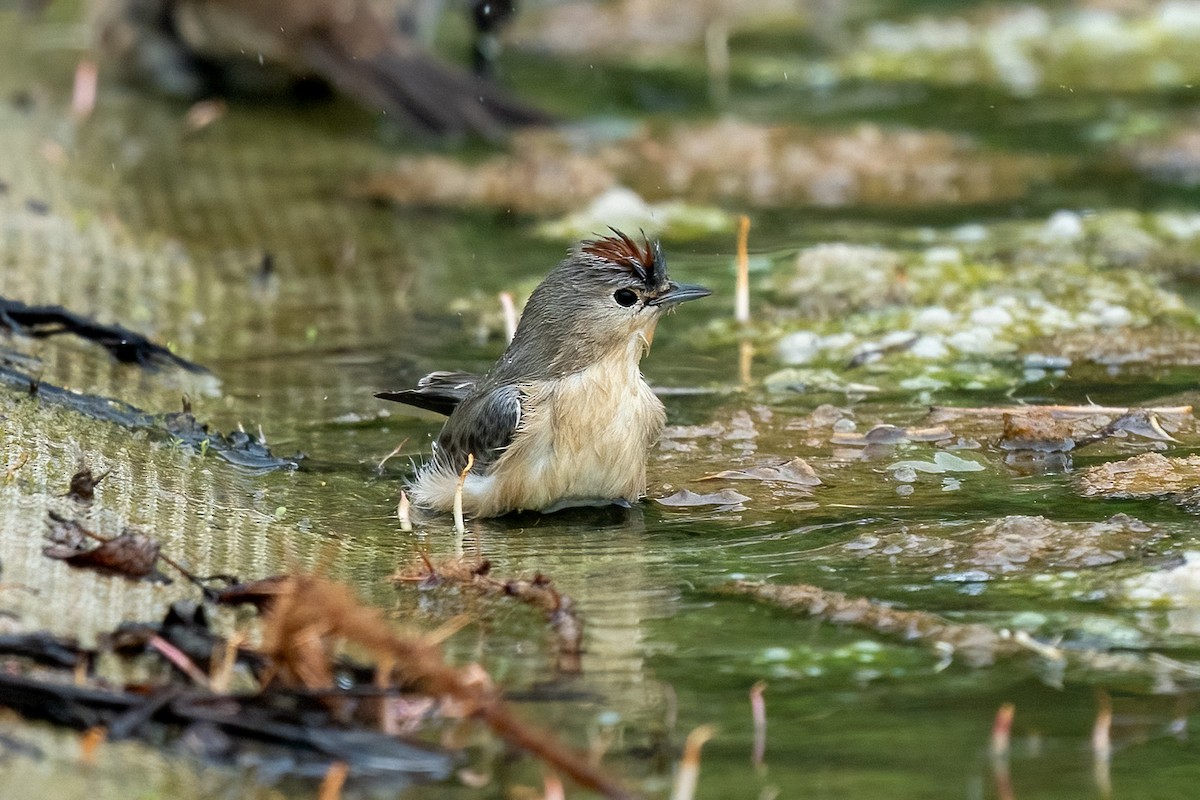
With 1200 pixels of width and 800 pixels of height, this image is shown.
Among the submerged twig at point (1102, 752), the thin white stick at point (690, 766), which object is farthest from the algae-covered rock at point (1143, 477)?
the thin white stick at point (690, 766)

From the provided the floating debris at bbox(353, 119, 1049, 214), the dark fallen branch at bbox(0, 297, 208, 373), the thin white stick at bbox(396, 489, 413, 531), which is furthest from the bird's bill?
the floating debris at bbox(353, 119, 1049, 214)

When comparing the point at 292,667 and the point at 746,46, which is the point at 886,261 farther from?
the point at 746,46

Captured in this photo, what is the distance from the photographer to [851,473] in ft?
14.3

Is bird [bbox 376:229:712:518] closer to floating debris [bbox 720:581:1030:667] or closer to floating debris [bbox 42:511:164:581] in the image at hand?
floating debris [bbox 720:581:1030:667]

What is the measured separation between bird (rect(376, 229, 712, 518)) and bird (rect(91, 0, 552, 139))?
4.51m

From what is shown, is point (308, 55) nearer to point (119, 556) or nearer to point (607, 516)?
point (607, 516)

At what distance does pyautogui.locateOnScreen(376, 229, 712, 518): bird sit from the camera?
4.24 meters

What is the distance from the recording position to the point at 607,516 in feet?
13.8

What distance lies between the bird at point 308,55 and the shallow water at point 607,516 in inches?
26.6

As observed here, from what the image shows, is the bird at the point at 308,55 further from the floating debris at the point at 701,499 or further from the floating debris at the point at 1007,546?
the floating debris at the point at 1007,546

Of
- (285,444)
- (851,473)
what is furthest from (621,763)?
(285,444)

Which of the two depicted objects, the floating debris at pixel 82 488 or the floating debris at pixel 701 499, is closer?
the floating debris at pixel 82 488

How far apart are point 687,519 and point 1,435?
1646 mm

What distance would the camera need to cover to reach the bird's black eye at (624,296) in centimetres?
447
